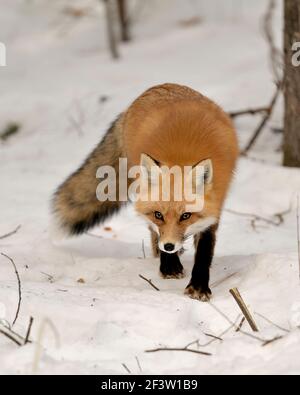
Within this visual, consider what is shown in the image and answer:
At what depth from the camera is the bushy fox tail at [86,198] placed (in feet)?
15.4

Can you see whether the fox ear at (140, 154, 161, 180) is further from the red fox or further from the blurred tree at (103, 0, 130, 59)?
the blurred tree at (103, 0, 130, 59)

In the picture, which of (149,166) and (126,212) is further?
(126,212)

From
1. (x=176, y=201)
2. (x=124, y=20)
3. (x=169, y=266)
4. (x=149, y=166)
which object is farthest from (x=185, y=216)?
(x=124, y=20)

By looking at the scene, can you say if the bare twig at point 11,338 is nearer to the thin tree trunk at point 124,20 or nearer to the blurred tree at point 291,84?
the blurred tree at point 291,84

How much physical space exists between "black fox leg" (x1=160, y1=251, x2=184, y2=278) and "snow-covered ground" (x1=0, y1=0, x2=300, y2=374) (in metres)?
0.08

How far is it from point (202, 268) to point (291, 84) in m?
2.35

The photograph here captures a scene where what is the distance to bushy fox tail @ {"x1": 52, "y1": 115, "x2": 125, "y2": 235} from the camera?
4.70 metres

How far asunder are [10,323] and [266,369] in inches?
50.0

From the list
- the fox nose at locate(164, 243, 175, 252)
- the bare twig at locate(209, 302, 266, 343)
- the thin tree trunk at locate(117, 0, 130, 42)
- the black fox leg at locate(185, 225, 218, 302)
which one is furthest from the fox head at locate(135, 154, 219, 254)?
the thin tree trunk at locate(117, 0, 130, 42)

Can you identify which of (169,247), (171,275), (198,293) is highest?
(169,247)

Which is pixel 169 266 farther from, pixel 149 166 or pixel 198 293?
pixel 149 166

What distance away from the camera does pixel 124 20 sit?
10.5 metres
